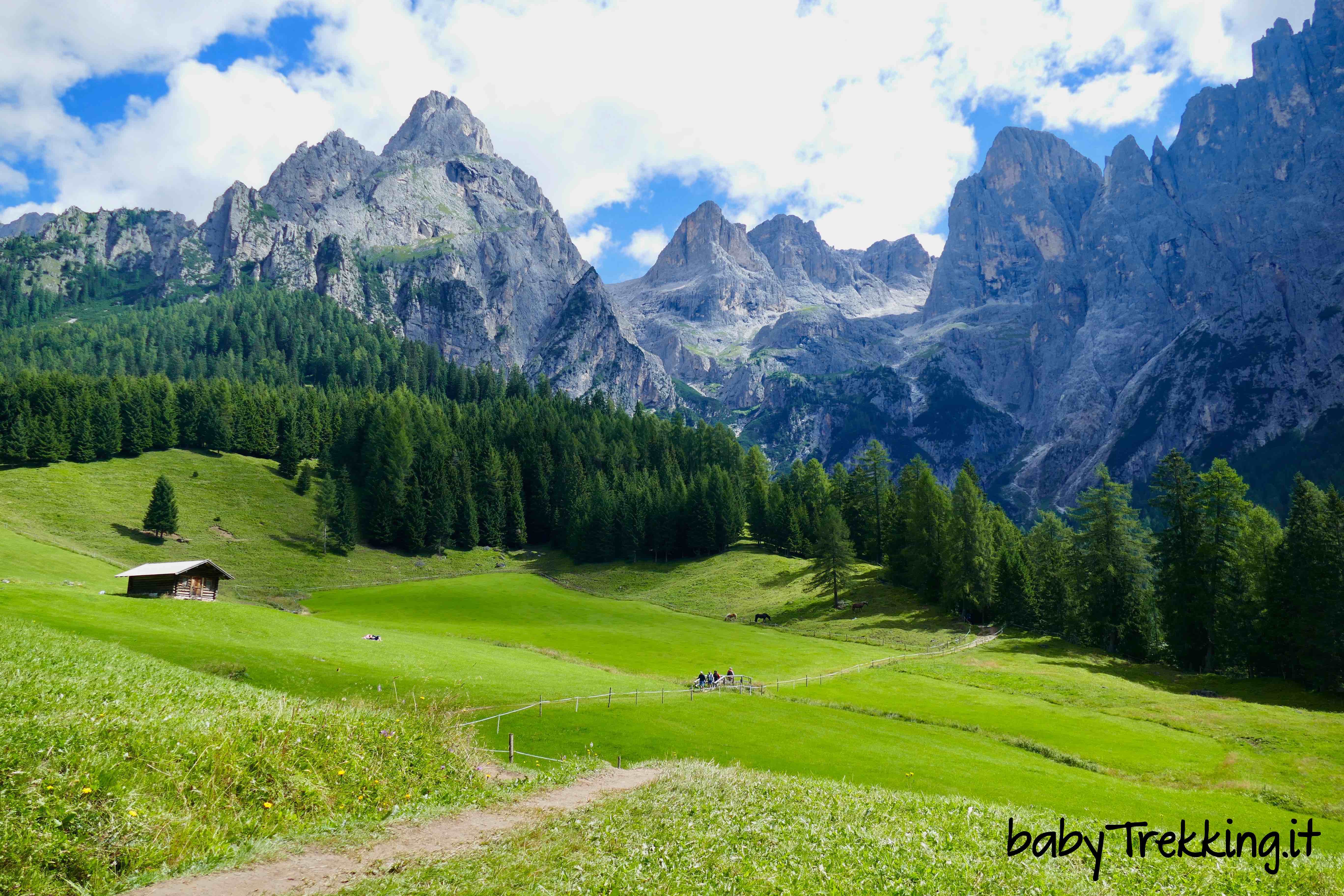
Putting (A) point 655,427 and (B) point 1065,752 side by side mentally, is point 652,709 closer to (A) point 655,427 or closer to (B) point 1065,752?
(B) point 1065,752

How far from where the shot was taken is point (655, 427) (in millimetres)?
159625

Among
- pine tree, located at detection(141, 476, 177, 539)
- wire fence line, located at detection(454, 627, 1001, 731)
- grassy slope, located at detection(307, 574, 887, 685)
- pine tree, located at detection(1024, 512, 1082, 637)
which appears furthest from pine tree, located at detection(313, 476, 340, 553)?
pine tree, located at detection(1024, 512, 1082, 637)

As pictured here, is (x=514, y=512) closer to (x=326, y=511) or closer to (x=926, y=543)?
(x=326, y=511)

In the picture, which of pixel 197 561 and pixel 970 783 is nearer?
pixel 970 783

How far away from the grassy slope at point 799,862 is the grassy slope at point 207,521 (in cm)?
7912

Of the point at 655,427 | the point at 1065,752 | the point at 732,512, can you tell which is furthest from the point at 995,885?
the point at 655,427

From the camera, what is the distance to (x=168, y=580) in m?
60.4

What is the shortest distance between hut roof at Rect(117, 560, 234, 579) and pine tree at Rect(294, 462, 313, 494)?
5595 centimetres

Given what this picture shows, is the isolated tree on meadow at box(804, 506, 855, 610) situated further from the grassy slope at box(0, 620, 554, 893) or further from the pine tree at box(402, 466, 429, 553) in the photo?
the grassy slope at box(0, 620, 554, 893)

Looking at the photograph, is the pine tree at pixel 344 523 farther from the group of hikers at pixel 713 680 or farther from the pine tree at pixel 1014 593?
the pine tree at pixel 1014 593

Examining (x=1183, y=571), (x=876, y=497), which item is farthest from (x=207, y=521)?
(x=1183, y=571)

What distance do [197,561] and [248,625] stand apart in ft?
→ 70.5

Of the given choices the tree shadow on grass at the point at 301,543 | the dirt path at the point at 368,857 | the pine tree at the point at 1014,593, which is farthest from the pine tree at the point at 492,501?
the dirt path at the point at 368,857

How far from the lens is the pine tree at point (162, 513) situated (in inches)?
3514
